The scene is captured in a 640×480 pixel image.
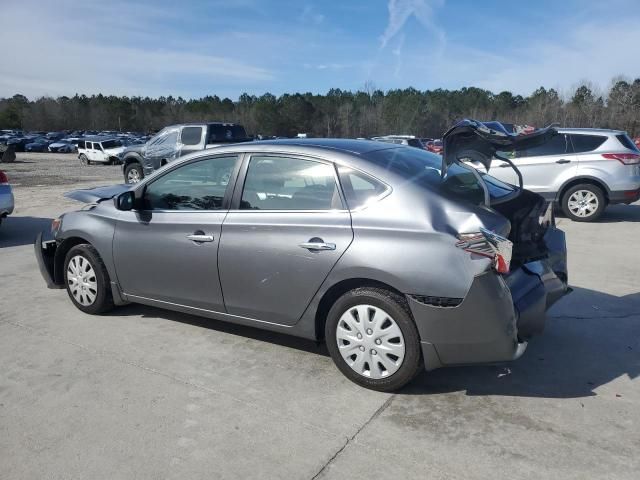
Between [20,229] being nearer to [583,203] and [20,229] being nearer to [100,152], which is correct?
[583,203]

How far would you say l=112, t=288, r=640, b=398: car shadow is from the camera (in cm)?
359

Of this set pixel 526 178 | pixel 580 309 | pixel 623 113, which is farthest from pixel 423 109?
pixel 580 309

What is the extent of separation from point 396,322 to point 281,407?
2.97 ft

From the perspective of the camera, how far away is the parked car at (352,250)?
10.5 ft

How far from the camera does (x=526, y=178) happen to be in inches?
414

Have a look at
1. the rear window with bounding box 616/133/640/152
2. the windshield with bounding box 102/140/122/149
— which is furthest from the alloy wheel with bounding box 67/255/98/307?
the windshield with bounding box 102/140/122/149

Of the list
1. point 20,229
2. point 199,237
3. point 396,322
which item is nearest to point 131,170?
point 20,229

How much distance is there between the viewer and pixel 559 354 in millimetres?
4094

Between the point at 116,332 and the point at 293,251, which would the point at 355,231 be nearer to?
the point at 293,251

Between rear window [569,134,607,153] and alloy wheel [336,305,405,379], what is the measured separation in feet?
27.7

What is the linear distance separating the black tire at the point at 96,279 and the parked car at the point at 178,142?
31.9 feet

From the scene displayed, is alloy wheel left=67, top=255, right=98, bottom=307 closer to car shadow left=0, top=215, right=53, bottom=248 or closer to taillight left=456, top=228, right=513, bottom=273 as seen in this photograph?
taillight left=456, top=228, right=513, bottom=273

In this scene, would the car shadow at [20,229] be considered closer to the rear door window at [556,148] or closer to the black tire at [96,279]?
the black tire at [96,279]

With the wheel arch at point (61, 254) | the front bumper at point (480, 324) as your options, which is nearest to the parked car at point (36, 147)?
the wheel arch at point (61, 254)
